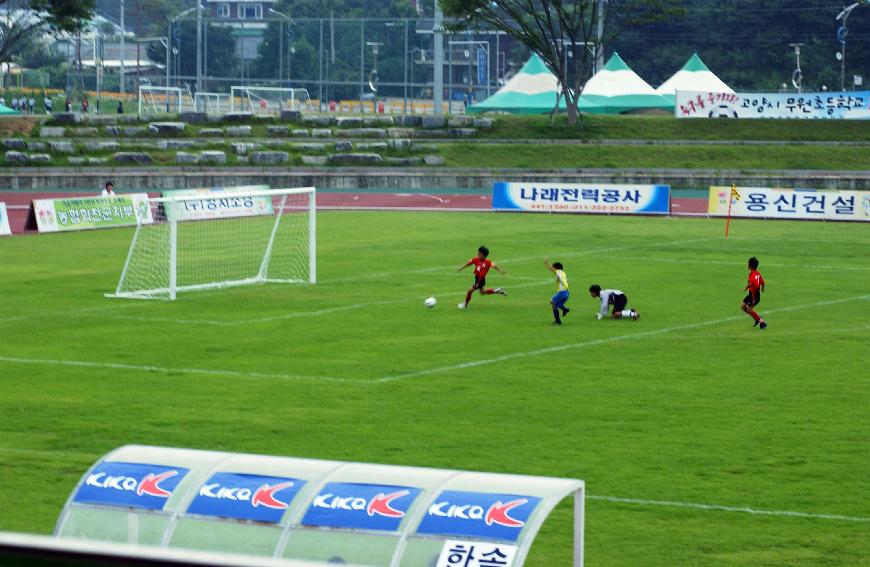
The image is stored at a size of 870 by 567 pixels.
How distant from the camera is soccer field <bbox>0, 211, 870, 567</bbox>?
47.4 feet

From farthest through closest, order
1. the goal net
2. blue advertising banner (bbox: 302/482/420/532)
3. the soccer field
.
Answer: the goal net < the soccer field < blue advertising banner (bbox: 302/482/420/532)

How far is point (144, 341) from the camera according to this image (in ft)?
86.1

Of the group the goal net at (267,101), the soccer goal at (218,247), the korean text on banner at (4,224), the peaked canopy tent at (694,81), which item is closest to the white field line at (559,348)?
the soccer goal at (218,247)

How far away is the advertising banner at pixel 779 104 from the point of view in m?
77.2

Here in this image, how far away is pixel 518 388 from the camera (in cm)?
2144

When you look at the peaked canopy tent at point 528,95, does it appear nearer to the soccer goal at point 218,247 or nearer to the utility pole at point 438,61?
the utility pole at point 438,61

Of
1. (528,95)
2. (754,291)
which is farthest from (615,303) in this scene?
(528,95)

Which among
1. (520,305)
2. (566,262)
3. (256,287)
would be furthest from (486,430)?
(566,262)

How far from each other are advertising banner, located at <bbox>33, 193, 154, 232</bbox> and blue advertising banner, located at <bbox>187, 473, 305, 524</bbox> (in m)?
39.3

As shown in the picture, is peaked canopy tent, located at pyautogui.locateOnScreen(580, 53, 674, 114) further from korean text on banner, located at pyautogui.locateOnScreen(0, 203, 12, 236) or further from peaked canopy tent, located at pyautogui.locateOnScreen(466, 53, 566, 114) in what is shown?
korean text on banner, located at pyautogui.locateOnScreen(0, 203, 12, 236)

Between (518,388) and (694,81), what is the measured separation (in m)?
71.1

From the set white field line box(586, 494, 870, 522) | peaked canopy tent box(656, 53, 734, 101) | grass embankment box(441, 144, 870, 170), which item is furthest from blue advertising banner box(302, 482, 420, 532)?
peaked canopy tent box(656, 53, 734, 101)

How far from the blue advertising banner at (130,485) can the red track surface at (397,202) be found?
47.4 m

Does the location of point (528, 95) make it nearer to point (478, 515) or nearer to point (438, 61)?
point (438, 61)
